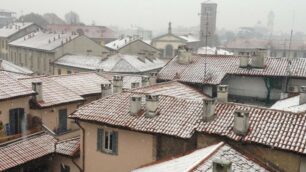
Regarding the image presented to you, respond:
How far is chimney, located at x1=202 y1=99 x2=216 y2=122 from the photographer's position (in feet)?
60.2

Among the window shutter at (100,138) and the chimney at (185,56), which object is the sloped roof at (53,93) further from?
the chimney at (185,56)

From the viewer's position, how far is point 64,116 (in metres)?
28.2

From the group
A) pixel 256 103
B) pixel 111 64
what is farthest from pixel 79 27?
pixel 256 103

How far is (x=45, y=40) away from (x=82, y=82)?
36.7 metres

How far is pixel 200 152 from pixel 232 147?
1.39 m

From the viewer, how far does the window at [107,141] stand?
20.4 meters

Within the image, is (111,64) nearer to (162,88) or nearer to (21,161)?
(162,88)

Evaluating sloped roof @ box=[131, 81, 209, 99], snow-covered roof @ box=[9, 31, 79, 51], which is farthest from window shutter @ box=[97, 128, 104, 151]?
snow-covered roof @ box=[9, 31, 79, 51]

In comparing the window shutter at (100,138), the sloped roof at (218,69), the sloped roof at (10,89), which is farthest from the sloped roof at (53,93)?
the sloped roof at (218,69)

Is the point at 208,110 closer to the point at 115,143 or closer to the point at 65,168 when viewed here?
the point at 115,143

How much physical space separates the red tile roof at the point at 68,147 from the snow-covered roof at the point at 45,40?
39.0m

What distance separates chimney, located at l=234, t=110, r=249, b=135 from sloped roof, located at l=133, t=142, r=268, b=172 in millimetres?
882

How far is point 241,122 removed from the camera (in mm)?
17094

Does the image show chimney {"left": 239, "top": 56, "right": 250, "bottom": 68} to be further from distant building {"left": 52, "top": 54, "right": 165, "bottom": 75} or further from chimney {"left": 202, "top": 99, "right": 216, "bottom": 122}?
distant building {"left": 52, "top": 54, "right": 165, "bottom": 75}
